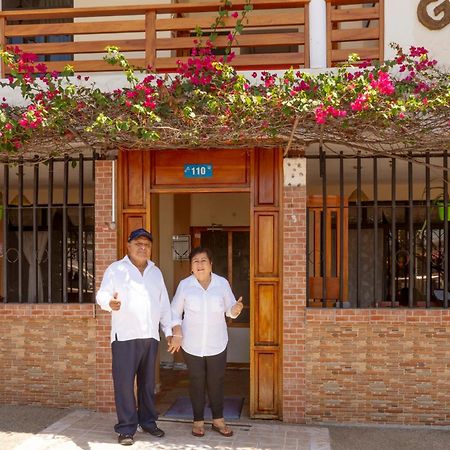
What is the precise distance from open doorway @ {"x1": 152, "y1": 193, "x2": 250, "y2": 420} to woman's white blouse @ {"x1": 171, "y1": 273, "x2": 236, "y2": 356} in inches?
114

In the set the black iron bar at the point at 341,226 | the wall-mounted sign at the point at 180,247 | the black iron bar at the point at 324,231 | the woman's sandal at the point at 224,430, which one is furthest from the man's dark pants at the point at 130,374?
the wall-mounted sign at the point at 180,247

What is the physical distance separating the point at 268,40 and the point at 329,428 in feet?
13.5

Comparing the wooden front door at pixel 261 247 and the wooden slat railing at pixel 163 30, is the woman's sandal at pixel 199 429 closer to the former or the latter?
the wooden front door at pixel 261 247

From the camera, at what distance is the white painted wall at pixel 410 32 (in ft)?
20.3

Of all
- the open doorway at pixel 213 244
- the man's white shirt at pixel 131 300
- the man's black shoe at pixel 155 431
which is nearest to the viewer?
the man's white shirt at pixel 131 300

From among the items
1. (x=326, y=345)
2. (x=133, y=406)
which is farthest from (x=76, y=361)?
(x=326, y=345)

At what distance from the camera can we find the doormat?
257 inches

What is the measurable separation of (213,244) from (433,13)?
4.67 metres

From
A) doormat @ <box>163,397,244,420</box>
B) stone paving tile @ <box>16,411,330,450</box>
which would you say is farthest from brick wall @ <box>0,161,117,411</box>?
doormat @ <box>163,397,244,420</box>

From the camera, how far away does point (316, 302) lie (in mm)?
6977

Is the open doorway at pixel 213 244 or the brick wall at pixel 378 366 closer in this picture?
the brick wall at pixel 378 366

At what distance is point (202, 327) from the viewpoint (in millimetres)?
5562

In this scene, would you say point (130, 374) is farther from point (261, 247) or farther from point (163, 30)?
point (163, 30)

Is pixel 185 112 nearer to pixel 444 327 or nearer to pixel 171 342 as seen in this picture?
pixel 171 342
